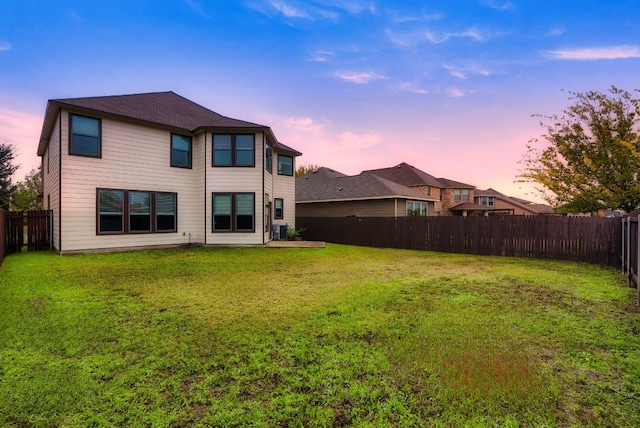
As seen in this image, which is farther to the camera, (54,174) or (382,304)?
(54,174)

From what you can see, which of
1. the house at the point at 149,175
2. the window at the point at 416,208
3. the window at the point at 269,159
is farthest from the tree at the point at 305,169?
the house at the point at 149,175

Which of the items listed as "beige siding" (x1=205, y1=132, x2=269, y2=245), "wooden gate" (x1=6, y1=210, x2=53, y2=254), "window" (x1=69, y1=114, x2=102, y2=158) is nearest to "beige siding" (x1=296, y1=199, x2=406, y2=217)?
"beige siding" (x1=205, y1=132, x2=269, y2=245)

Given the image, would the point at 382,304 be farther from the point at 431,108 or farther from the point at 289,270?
the point at 431,108

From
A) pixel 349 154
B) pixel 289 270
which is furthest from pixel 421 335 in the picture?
pixel 349 154

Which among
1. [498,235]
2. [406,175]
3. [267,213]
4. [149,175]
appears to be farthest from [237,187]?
[406,175]

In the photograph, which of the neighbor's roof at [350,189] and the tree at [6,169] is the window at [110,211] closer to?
the neighbor's roof at [350,189]

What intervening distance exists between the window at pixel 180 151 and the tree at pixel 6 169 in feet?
58.8

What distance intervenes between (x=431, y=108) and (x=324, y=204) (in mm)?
11038

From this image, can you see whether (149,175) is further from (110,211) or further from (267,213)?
(267,213)

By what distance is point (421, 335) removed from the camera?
375 centimetres

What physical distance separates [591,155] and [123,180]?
842 inches

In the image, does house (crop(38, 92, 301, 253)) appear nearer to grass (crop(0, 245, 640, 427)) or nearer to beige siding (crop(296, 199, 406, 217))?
grass (crop(0, 245, 640, 427))

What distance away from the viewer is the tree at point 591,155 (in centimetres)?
1414

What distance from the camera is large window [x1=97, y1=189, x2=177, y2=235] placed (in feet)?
38.8
